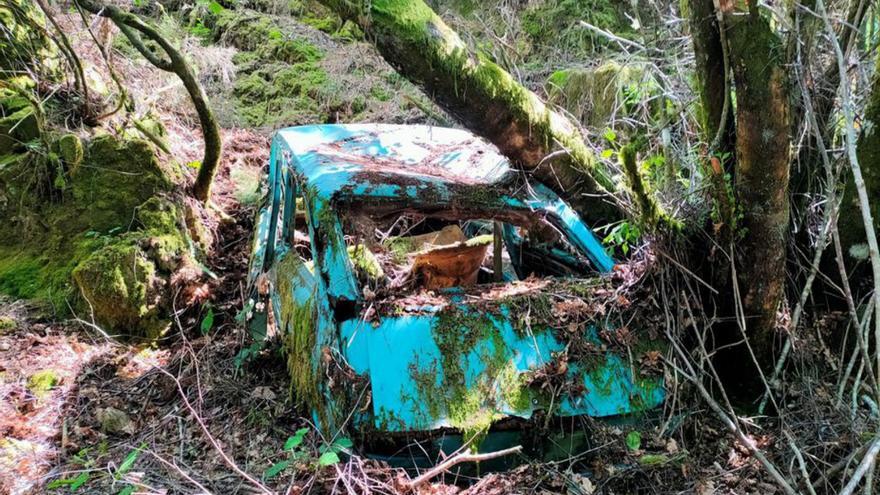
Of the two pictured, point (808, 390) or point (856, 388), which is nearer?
point (856, 388)

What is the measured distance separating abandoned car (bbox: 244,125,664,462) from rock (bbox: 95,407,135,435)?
3.32ft

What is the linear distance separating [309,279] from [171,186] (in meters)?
2.91

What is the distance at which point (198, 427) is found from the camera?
3.31 metres

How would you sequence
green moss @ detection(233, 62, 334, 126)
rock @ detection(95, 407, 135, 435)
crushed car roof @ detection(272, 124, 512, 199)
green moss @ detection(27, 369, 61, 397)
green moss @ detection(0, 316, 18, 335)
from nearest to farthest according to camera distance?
crushed car roof @ detection(272, 124, 512, 199) < rock @ detection(95, 407, 135, 435) < green moss @ detection(27, 369, 61, 397) < green moss @ detection(0, 316, 18, 335) < green moss @ detection(233, 62, 334, 126)

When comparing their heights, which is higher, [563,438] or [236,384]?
[563,438]

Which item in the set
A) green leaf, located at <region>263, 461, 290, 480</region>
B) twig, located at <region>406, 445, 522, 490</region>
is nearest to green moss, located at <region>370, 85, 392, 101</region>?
green leaf, located at <region>263, 461, 290, 480</region>

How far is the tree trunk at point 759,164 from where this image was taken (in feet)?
8.09

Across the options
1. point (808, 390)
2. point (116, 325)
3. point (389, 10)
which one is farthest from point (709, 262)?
point (116, 325)

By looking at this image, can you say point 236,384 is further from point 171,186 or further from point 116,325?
point 171,186

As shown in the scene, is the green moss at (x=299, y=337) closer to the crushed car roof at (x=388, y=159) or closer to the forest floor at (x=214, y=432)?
the forest floor at (x=214, y=432)

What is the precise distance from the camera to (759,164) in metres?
2.60

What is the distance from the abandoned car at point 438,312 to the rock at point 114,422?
101 cm

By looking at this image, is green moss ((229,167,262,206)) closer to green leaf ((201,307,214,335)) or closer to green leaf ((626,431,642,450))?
green leaf ((201,307,214,335))

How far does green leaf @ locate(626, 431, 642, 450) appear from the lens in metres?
2.52
